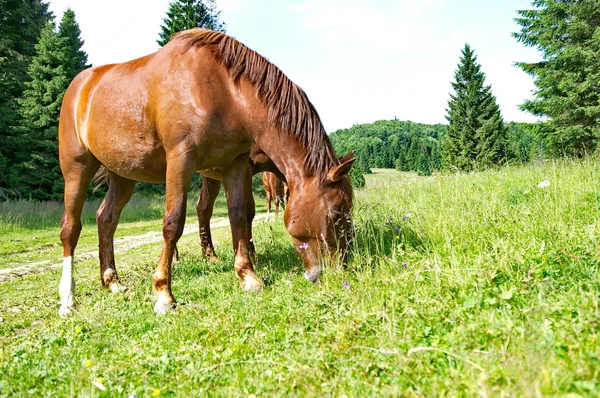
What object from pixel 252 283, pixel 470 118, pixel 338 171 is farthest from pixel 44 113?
pixel 470 118

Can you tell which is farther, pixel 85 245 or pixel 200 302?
pixel 85 245

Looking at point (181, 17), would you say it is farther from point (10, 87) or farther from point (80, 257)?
point (80, 257)

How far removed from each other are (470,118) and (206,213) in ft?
143

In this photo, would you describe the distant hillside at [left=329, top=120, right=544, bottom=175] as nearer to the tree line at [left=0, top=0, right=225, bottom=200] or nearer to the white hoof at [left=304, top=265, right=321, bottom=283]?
the tree line at [left=0, top=0, right=225, bottom=200]

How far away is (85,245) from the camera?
10.4 m

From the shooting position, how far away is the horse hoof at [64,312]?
4.15m

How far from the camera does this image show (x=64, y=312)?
424cm

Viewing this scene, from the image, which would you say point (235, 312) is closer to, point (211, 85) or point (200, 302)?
point (200, 302)

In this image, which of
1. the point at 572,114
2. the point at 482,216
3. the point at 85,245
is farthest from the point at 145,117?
the point at 572,114

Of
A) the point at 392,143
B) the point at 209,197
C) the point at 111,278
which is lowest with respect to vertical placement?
the point at 111,278

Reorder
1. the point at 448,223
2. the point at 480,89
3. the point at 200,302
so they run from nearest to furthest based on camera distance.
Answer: the point at 200,302
the point at 448,223
the point at 480,89

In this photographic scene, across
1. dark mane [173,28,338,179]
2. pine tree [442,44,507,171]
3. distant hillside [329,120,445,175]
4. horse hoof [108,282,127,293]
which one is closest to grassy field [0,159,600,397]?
horse hoof [108,282,127,293]

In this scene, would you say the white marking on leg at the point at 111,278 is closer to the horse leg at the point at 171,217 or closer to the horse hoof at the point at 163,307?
the horse leg at the point at 171,217

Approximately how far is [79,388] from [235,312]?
1.25 metres
